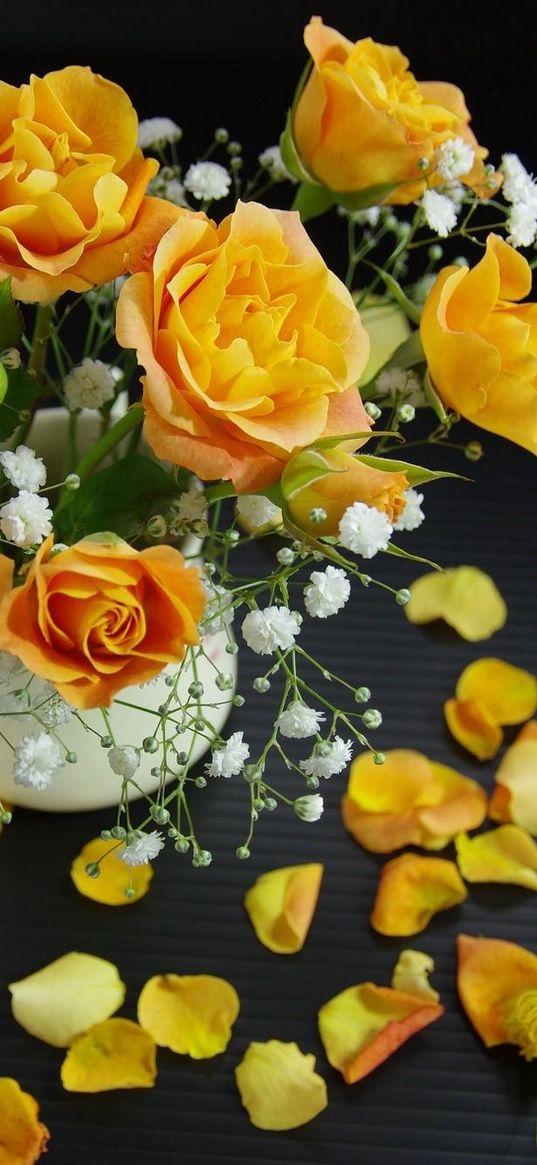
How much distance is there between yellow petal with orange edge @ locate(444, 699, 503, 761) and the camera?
0.53 metres

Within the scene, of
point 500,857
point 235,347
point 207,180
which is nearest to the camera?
point 235,347

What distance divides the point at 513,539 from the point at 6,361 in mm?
321

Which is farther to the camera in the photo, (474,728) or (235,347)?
(474,728)

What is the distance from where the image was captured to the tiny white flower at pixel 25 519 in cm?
32

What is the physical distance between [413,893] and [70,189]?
30 cm

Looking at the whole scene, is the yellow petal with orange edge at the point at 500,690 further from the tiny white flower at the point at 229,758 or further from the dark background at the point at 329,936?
the tiny white flower at the point at 229,758

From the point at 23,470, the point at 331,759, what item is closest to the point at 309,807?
the point at 331,759

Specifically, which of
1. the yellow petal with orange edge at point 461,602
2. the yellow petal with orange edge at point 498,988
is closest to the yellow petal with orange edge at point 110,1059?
the yellow petal with orange edge at point 498,988

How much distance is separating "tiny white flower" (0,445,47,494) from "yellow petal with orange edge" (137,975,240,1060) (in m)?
0.22

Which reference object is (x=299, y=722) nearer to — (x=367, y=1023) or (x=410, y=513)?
(x=410, y=513)

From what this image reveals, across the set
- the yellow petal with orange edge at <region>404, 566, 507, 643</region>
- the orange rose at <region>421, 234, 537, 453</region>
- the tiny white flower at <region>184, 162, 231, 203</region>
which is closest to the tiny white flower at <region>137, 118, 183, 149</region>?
the tiny white flower at <region>184, 162, 231, 203</region>

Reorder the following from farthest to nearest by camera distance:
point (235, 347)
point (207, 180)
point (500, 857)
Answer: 1. point (500, 857)
2. point (207, 180)
3. point (235, 347)

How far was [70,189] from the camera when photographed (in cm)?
31

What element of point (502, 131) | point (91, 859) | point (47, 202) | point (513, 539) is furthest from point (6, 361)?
point (502, 131)
